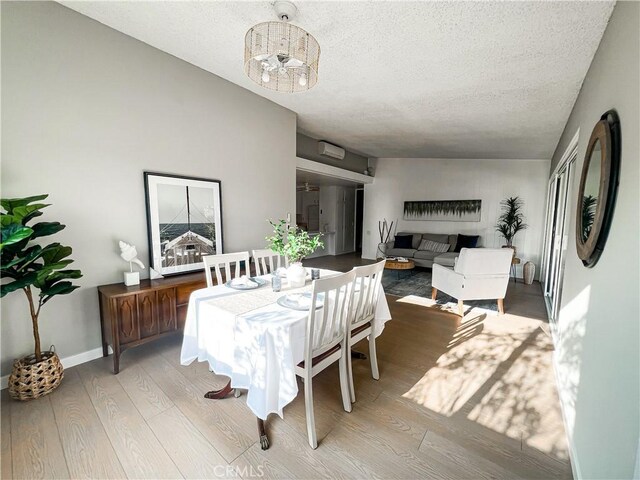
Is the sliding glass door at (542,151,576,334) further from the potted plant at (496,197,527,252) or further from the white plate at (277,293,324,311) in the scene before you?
the white plate at (277,293,324,311)

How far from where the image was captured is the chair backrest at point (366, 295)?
1.86m

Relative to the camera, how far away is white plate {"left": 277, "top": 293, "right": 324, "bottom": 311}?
5.50ft

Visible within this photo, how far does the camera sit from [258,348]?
4.71ft

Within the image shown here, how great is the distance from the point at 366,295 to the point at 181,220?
2.12m

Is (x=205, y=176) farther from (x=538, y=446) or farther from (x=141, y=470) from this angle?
(x=538, y=446)

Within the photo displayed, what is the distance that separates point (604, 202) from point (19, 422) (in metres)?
3.51

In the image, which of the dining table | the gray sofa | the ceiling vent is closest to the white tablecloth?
the dining table

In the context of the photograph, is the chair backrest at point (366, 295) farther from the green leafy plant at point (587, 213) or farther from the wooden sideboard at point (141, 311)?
the wooden sideboard at point (141, 311)

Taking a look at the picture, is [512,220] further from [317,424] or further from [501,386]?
[317,424]

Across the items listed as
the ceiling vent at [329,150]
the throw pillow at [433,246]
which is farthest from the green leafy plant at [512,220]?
the ceiling vent at [329,150]

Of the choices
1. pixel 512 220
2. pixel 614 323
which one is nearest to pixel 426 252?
pixel 512 220

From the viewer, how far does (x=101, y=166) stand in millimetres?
2371

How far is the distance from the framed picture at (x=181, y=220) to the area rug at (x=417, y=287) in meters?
2.94

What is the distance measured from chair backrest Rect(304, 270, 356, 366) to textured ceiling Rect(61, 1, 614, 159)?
1929 mm
